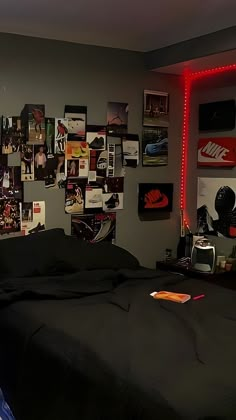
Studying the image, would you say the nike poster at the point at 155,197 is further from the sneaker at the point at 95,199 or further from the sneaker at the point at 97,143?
the sneaker at the point at 97,143

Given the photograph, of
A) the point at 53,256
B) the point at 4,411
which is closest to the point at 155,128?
the point at 53,256

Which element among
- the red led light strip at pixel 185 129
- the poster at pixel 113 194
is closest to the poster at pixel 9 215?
the poster at pixel 113 194

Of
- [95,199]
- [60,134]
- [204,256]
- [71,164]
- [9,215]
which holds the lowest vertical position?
[204,256]

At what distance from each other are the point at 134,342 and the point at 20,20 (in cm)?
217

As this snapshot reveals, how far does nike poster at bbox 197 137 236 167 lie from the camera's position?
3.88 meters

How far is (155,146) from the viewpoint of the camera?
4.10 metres

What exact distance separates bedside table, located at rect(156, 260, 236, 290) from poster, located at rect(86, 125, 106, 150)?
1.11 m

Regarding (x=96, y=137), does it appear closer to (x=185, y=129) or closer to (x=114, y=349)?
(x=185, y=129)

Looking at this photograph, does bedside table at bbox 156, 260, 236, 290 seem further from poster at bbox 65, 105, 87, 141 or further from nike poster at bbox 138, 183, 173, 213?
poster at bbox 65, 105, 87, 141

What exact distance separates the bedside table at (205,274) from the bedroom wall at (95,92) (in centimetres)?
21

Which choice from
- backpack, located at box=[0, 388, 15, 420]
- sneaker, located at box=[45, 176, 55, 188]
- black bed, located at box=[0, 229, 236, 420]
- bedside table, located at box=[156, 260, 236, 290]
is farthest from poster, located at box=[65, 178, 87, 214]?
backpack, located at box=[0, 388, 15, 420]

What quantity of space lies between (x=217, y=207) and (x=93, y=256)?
1.30m

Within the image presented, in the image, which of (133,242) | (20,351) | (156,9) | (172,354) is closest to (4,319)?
(20,351)

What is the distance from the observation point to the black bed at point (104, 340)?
1.76 metres
